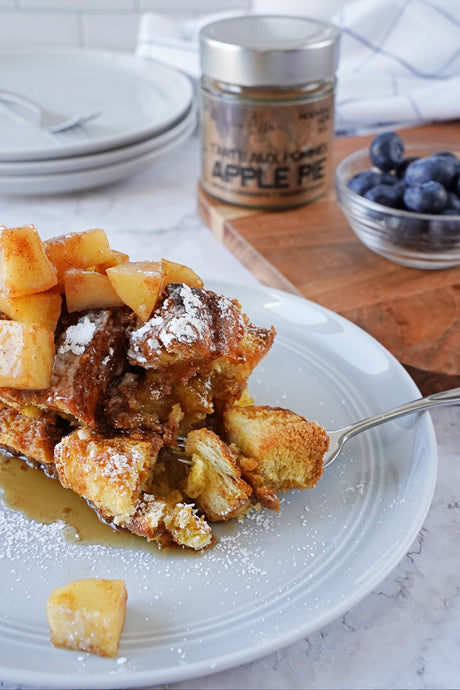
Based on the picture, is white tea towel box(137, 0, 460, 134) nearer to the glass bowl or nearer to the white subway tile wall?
the glass bowl

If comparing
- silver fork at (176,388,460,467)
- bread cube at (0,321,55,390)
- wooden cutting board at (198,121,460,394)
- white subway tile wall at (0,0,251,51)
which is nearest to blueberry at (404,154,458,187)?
wooden cutting board at (198,121,460,394)

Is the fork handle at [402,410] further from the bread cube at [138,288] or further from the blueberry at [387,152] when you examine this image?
the blueberry at [387,152]

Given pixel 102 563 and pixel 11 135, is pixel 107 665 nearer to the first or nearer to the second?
pixel 102 563

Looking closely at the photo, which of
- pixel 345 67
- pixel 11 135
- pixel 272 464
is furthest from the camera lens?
pixel 345 67

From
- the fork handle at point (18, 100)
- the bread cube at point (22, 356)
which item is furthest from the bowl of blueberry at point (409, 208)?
the fork handle at point (18, 100)

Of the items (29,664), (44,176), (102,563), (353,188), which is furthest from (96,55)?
(29,664)

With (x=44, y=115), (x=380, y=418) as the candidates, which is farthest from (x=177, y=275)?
(x=44, y=115)
